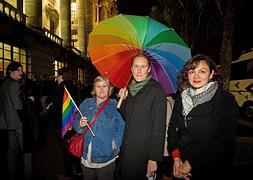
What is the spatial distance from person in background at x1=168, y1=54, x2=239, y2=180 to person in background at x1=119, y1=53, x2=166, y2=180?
6.2 inches

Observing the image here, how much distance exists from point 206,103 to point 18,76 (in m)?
3.59

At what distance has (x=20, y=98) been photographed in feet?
18.2

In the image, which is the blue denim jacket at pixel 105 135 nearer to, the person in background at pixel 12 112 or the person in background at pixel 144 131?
the person in background at pixel 144 131

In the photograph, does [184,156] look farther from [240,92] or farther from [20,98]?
[240,92]

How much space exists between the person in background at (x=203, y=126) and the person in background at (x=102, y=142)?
78cm

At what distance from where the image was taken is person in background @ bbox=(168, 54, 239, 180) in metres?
3.00

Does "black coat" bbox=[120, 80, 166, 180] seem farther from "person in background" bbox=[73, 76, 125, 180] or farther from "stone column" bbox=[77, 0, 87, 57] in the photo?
"stone column" bbox=[77, 0, 87, 57]

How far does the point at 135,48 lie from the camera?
13.4ft

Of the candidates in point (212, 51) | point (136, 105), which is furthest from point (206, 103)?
point (212, 51)

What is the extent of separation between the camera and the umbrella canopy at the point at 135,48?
4.01m

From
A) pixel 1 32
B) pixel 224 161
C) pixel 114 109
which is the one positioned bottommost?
pixel 224 161

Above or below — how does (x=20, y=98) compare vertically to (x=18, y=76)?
below

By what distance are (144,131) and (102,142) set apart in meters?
0.66

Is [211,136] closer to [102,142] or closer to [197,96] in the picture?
[197,96]
